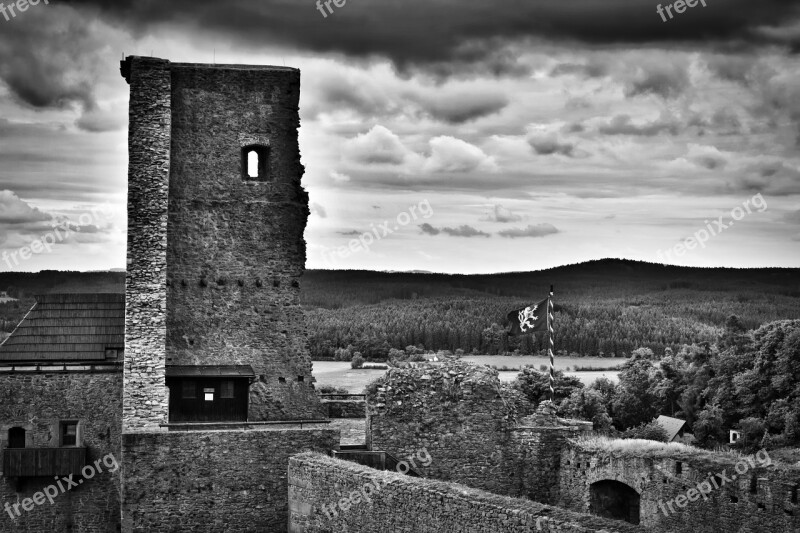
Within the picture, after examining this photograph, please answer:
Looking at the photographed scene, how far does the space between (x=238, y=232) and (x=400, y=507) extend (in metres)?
12.0

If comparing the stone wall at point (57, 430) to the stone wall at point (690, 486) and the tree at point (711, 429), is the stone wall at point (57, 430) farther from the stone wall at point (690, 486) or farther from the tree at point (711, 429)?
the tree at point (711, 429)

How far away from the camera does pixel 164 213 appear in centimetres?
2725

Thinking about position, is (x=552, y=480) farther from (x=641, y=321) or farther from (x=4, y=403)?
(x=641, y=321)

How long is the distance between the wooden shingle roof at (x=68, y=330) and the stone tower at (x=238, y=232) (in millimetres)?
1507

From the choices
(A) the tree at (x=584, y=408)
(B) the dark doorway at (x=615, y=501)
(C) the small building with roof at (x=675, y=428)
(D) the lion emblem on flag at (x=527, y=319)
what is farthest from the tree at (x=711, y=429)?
(B) the dark doorway at (x=615, y=501)

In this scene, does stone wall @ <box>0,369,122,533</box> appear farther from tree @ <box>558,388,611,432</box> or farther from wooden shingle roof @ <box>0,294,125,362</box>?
tree @ <box>558,388,611,432</box>

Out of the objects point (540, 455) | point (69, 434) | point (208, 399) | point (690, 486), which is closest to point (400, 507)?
point (690, 486)

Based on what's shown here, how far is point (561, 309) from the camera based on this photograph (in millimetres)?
91500

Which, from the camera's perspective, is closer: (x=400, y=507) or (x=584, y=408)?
(x=400, y=507)

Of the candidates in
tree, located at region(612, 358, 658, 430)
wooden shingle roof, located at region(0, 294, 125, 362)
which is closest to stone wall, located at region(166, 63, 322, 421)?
wooden shingle roof, located at region(0, 294, 125, 362)

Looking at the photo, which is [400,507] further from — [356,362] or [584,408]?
[356,362]

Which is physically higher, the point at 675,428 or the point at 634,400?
the point at 634,400

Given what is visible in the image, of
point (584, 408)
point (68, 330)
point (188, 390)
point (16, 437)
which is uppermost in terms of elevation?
point (68, 330)

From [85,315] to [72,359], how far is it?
4.40 feet
